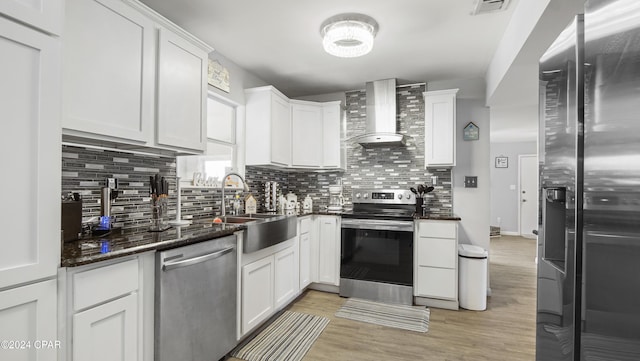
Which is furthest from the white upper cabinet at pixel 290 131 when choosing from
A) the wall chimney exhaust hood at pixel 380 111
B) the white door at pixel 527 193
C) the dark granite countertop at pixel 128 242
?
the white door at pixel 527 193

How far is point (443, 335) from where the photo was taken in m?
2.48

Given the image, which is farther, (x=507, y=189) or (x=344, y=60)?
(x=507, y=189)

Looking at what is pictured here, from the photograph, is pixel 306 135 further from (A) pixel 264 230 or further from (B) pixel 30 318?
(B) pixel 30 318

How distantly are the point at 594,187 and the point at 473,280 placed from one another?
2642mm

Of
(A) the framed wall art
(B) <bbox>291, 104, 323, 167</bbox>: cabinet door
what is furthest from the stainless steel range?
(A) the framed wall art

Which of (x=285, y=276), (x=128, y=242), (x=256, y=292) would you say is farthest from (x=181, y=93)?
(x=285, y=276)

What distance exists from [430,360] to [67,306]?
2157mm

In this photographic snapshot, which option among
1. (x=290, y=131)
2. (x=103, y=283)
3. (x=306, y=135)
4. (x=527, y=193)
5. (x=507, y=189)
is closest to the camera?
(x=103, y=283)

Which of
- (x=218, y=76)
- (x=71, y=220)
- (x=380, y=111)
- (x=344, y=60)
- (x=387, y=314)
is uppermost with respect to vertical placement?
(x=344, y=60)

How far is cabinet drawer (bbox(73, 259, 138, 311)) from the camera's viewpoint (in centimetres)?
117

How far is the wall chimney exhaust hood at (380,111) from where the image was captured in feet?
11.9

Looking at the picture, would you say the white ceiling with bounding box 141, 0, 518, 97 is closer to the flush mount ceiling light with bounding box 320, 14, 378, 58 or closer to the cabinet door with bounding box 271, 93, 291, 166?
the flush mount ceiling light with bounding box 320, 14, 378, 58

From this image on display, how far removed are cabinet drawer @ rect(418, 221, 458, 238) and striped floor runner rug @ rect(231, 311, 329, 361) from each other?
51.8 inches

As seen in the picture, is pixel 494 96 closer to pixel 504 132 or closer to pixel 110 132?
pixel 110 132
